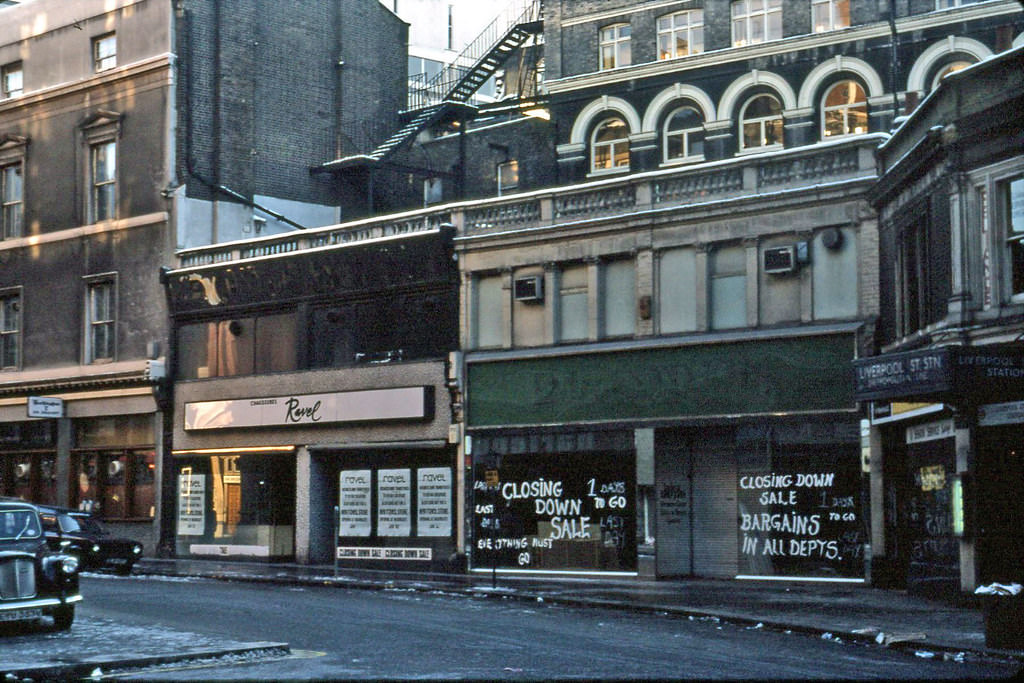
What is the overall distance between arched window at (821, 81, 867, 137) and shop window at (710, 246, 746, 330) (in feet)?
26.8

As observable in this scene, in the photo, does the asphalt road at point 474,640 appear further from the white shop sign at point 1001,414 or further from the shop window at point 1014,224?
the shop window at point 1014,224

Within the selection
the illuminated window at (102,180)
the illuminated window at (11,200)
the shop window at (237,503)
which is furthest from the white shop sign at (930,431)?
the illuminated window at (11,200)

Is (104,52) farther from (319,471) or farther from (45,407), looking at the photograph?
(319,471)

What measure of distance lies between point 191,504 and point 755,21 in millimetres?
19504

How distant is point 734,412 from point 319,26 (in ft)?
65.3

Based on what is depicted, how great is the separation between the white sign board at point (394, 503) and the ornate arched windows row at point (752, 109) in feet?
35.6

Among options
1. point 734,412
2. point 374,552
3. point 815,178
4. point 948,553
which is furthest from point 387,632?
point 374,552

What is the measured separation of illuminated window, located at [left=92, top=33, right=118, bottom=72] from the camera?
41312 millimetres

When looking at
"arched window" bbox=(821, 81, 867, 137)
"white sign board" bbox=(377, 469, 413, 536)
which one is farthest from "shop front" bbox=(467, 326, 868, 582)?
"arched window" bbox=(821, 81, 867, 137)

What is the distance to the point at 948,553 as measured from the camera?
2305 cm

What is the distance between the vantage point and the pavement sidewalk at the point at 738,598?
18422mm

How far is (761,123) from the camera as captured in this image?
123 feet

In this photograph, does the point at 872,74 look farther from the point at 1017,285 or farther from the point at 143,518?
the point at 143,518

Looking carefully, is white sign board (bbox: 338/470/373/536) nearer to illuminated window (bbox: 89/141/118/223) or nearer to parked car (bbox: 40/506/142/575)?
parked car (bbox: 40/506/142/575)
